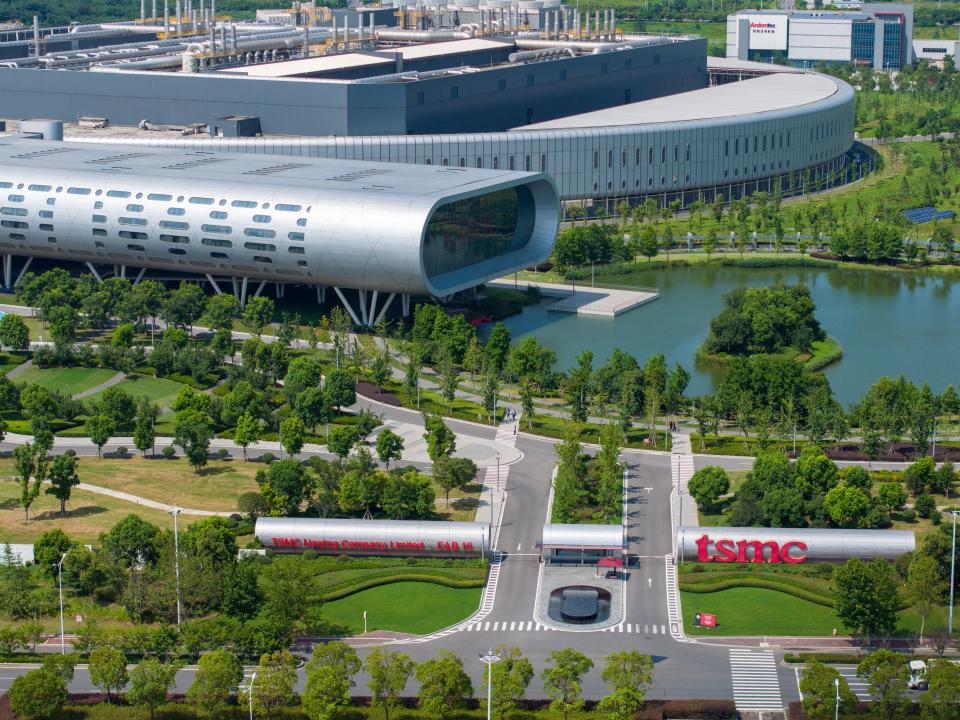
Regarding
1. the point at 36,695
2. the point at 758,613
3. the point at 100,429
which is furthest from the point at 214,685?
the point at 100,429

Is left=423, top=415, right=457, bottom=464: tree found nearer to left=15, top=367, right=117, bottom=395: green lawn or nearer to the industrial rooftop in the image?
left=15, top=367, right=117, bottom=395: green lawn

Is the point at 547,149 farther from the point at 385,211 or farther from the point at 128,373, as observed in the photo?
the point at 128,373

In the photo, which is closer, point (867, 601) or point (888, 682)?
point (888, 682)

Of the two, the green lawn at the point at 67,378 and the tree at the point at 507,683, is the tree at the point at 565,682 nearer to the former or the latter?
the tree at the point at 507,683

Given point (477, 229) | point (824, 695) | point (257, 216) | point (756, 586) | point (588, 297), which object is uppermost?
point (257, 216)

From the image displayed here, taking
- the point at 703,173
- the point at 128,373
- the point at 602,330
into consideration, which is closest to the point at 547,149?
the point at 703,173

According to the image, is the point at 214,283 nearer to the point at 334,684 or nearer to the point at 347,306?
the point at 347,306
